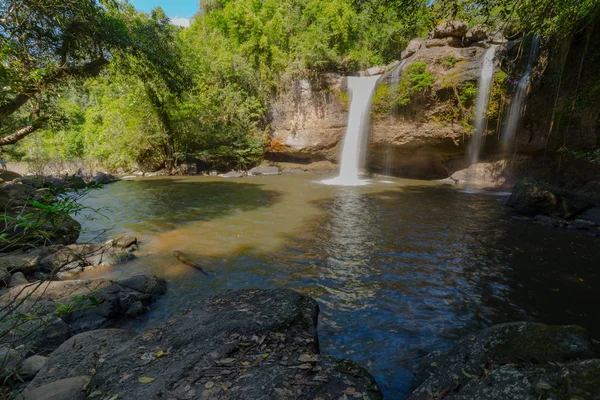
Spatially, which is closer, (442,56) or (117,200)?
(117,200)

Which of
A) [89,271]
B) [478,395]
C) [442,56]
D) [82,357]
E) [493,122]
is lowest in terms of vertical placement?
[89,271]

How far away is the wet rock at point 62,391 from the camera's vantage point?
6.64 feet

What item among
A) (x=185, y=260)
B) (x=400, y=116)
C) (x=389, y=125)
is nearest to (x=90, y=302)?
(x=185, y=260)

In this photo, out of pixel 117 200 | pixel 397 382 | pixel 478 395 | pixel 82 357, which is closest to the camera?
pixel 478 395

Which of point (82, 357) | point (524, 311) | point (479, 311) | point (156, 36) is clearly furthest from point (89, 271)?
point (156, 36)

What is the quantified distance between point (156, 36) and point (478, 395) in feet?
44.2

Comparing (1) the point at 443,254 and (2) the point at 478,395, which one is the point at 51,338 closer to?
(2) the point at 478,395

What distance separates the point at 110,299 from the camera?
4156 mm

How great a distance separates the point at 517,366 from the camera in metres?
2.05

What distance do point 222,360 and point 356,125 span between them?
1919cm

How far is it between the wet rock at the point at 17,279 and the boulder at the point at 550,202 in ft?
42.1

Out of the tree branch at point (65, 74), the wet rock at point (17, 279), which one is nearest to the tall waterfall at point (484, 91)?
the tree branch at point (65, 74)

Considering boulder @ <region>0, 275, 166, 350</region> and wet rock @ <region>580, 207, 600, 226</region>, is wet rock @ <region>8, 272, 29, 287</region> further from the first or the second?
wet rock @ <region>580, 207, 600, 226</region>

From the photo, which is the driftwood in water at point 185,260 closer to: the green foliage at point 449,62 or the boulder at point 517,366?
the boulder at point 517,366
